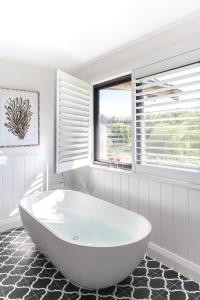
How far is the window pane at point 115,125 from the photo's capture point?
11.2 ft

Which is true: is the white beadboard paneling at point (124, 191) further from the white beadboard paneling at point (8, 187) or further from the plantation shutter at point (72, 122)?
the white beadboard paneling at point (8, 187)

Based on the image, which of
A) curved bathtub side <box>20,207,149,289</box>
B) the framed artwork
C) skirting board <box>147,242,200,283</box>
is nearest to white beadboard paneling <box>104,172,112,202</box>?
skirting board <box>147,242,200,283</box>

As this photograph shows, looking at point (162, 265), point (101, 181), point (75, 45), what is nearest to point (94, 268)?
point (162, 265)

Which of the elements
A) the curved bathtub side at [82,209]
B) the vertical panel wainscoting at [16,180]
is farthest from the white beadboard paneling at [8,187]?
the curved bathtub side at [82,209]

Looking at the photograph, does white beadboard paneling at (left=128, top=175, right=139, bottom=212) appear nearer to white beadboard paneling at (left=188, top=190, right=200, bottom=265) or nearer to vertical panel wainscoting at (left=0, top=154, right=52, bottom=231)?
white beadboard paneling at (left=188, top=190, right=200, bottom=265)

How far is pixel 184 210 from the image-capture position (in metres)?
2.47

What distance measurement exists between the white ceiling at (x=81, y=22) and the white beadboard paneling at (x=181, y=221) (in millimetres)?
1647

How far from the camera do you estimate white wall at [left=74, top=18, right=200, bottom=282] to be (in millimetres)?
2391

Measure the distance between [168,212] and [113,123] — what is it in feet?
5.06

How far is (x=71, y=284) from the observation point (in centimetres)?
231

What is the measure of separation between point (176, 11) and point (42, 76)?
2293 millimetres

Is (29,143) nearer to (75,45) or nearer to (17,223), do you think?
(17,223)

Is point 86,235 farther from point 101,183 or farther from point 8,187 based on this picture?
point 8,187

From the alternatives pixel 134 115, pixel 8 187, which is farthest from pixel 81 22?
pixel 8 187
